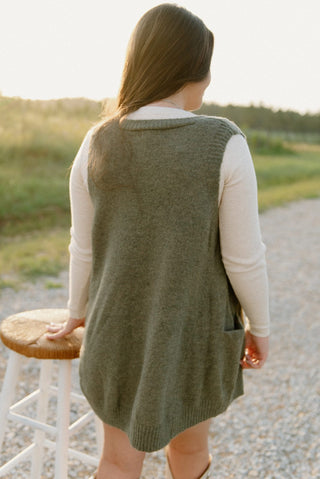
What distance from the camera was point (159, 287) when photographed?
4.02 feet

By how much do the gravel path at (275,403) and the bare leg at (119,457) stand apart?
1.20 meters

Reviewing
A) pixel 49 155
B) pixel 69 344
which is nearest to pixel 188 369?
pixel 69 344

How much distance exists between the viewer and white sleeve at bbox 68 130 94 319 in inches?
52.6

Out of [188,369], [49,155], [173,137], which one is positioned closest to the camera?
[173,137]

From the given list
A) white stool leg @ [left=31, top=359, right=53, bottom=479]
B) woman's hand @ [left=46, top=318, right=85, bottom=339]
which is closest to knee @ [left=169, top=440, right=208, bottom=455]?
woman's hand @ [left=46, top=318, right=85, bottom=339]

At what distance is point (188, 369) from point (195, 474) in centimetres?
44

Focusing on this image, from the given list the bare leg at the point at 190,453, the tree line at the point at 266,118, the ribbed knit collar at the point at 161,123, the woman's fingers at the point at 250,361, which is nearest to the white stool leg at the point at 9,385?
the bare leg at the point at 190,453

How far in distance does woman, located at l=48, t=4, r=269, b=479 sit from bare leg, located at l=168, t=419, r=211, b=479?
0.11 metres

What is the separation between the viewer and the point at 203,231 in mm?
1190

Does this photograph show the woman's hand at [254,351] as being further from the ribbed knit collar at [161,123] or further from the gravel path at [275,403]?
the gravel path at [275,403]

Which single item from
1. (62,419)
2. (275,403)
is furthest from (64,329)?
(275,403)

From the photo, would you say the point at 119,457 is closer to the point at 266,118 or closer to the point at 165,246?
the point at 165,246

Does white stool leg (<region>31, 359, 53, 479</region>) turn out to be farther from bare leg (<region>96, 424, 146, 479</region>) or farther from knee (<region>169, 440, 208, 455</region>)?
knee (<region>169, 440, 208, 455</region>)

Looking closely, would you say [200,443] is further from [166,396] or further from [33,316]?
[33,316]
